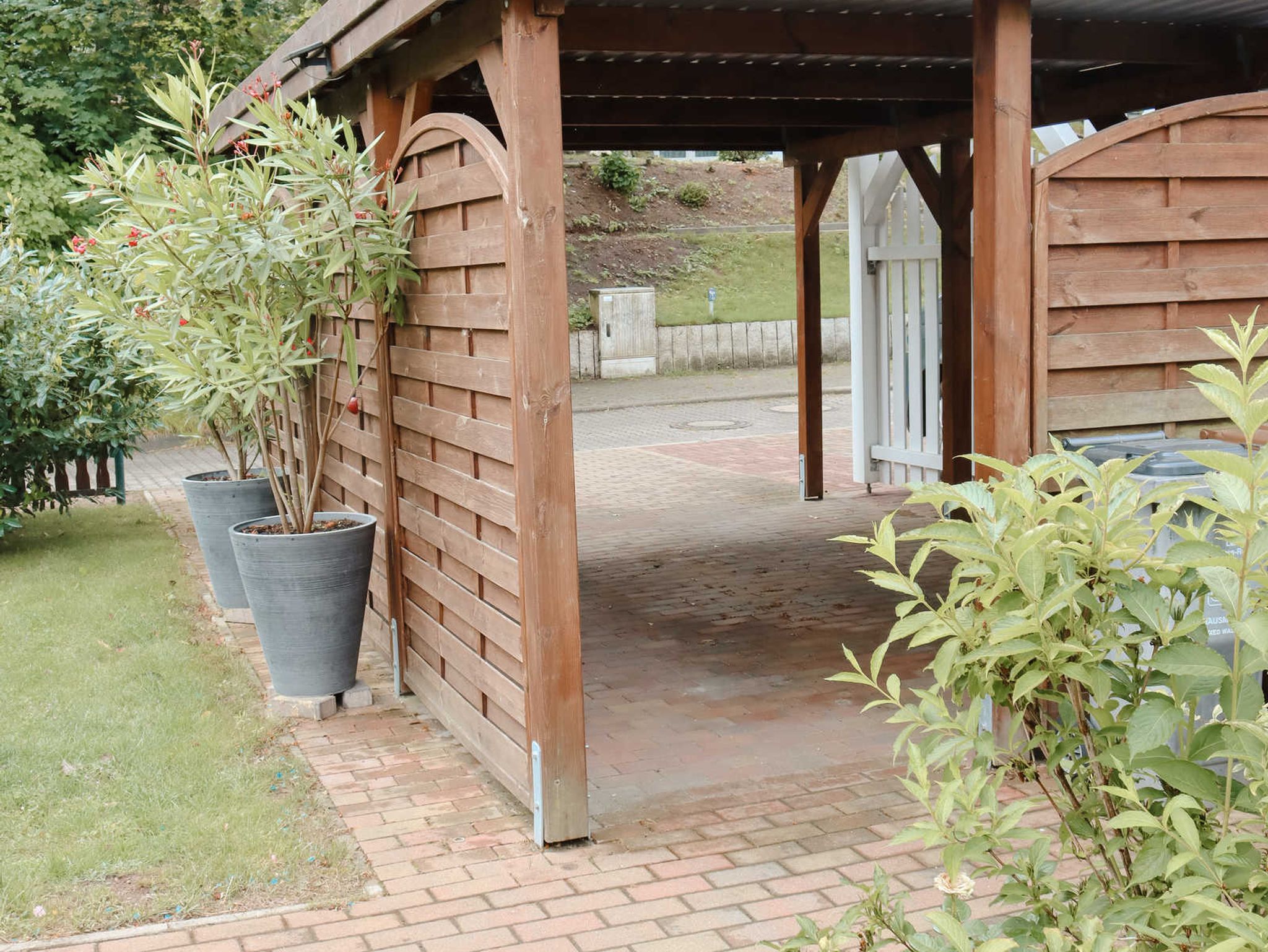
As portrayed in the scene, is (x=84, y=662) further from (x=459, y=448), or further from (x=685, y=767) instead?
(x=685, y=767)

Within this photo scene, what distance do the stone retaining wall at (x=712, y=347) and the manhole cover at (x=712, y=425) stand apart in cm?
511

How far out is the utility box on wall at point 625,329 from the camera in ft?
70.8

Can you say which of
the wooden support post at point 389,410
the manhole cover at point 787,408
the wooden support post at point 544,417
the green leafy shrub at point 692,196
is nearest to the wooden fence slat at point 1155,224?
the wooden support post at point 544,417

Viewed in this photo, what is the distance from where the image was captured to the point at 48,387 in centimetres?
901

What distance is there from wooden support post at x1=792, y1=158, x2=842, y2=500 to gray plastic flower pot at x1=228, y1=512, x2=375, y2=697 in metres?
5.54

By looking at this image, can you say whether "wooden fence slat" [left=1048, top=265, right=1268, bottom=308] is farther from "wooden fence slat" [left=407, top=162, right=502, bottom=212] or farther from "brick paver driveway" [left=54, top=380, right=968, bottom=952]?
"wooden fence slat" [left=407, top=162, right=502, bottom=212]

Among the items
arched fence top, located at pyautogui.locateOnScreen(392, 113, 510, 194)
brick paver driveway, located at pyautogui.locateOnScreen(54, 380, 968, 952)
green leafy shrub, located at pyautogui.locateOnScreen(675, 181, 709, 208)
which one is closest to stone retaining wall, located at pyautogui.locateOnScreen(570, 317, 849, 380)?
green leafy shrub, located at pyautogui.locateOnScreen(675, 181, 709, 208)

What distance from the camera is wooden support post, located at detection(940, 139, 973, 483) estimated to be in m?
9.36

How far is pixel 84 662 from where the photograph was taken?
21.0 ft

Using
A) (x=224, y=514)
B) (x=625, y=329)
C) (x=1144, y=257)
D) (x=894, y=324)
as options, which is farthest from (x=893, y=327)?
(x=625, y=329)

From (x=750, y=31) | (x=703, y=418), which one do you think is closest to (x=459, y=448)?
(x=750, y=31)

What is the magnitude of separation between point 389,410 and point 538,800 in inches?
93.0

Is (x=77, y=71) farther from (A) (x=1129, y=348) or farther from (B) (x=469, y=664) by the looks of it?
(A) (x=1129, y=348)

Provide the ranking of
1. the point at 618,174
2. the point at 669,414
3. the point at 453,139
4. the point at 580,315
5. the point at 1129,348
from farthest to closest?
the point at 618,174 → the point at 580,315 → the point at 669,414 → the point at 1129,348 → the point at 453,139
